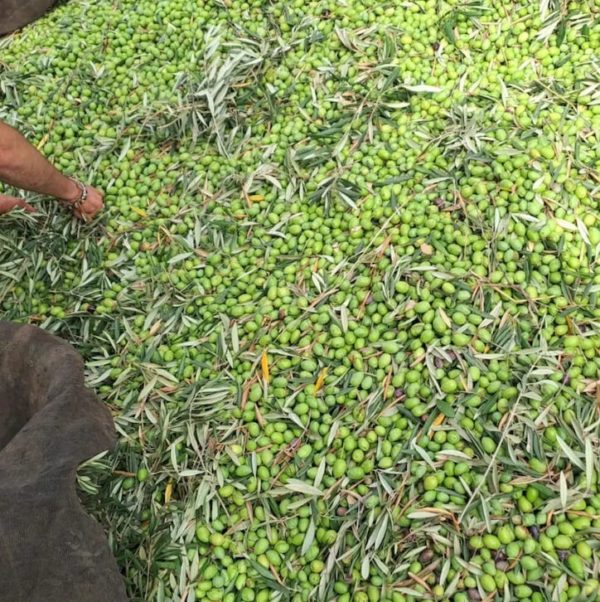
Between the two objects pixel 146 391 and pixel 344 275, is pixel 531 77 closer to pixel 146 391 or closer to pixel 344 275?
pixel 344 275

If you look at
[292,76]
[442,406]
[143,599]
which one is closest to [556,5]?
[292,76]

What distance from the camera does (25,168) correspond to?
104 inches

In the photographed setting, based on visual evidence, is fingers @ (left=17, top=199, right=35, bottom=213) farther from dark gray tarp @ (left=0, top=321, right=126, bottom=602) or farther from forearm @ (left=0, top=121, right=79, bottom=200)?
dark gray tarp @ (left=0, top=321, right=126, bottom=602)

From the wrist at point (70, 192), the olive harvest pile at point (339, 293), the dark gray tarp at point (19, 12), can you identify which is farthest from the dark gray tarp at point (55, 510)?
the dark gray tarp at point (19, 12)

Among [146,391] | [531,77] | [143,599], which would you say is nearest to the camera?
[143,599]

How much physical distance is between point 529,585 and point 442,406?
2.10 feet

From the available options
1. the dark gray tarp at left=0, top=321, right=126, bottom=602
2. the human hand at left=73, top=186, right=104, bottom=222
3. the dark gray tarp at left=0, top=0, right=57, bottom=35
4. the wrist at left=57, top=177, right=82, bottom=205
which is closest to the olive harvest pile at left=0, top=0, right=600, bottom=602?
the human hand at left=73, top=186, right=104, bottom=222

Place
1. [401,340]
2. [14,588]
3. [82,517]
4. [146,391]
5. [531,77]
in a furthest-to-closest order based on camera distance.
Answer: [531,77], [146,391], [401,340], [82,517], [14,588]

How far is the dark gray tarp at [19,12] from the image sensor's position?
4.43 metres

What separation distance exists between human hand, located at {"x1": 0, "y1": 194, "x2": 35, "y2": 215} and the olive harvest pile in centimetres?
9

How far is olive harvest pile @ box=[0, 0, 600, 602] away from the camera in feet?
6.73

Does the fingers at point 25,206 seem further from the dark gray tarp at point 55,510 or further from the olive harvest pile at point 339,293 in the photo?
the dark gray tarp at point 55,510

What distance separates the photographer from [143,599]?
6.86 ft

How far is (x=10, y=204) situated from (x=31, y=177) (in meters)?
0.65
